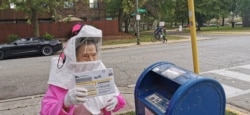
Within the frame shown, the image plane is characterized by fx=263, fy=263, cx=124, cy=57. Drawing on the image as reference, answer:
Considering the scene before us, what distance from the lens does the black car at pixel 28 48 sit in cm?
1538

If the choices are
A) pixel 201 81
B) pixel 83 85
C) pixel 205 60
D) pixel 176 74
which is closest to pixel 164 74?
pixel 176 74

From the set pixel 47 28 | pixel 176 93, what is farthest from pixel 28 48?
pixel 176 93

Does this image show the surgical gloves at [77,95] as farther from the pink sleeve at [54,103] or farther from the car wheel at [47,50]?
the car wheel at [47,50]

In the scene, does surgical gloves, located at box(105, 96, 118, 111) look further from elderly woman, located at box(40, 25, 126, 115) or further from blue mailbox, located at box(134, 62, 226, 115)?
blue mailbox, located at box(134, 62, 226, 115)

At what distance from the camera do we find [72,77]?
184 centimetres

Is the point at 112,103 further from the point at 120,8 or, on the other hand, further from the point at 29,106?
the point at 120,8

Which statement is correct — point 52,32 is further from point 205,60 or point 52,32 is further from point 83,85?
point 83,85

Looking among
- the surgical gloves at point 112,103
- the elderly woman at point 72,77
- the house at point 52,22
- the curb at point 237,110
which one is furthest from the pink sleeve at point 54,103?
the house at point 52,22

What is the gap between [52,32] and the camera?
27.4 metres

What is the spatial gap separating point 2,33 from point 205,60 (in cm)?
2154

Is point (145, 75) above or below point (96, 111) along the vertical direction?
above

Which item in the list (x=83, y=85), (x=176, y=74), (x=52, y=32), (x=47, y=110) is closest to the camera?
(x=83, y=85)

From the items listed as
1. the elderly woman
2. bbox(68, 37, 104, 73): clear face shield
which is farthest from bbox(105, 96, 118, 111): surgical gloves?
bbox(68, 37, 104, 73): clear face shield

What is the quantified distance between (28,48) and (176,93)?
15267 millimetres
